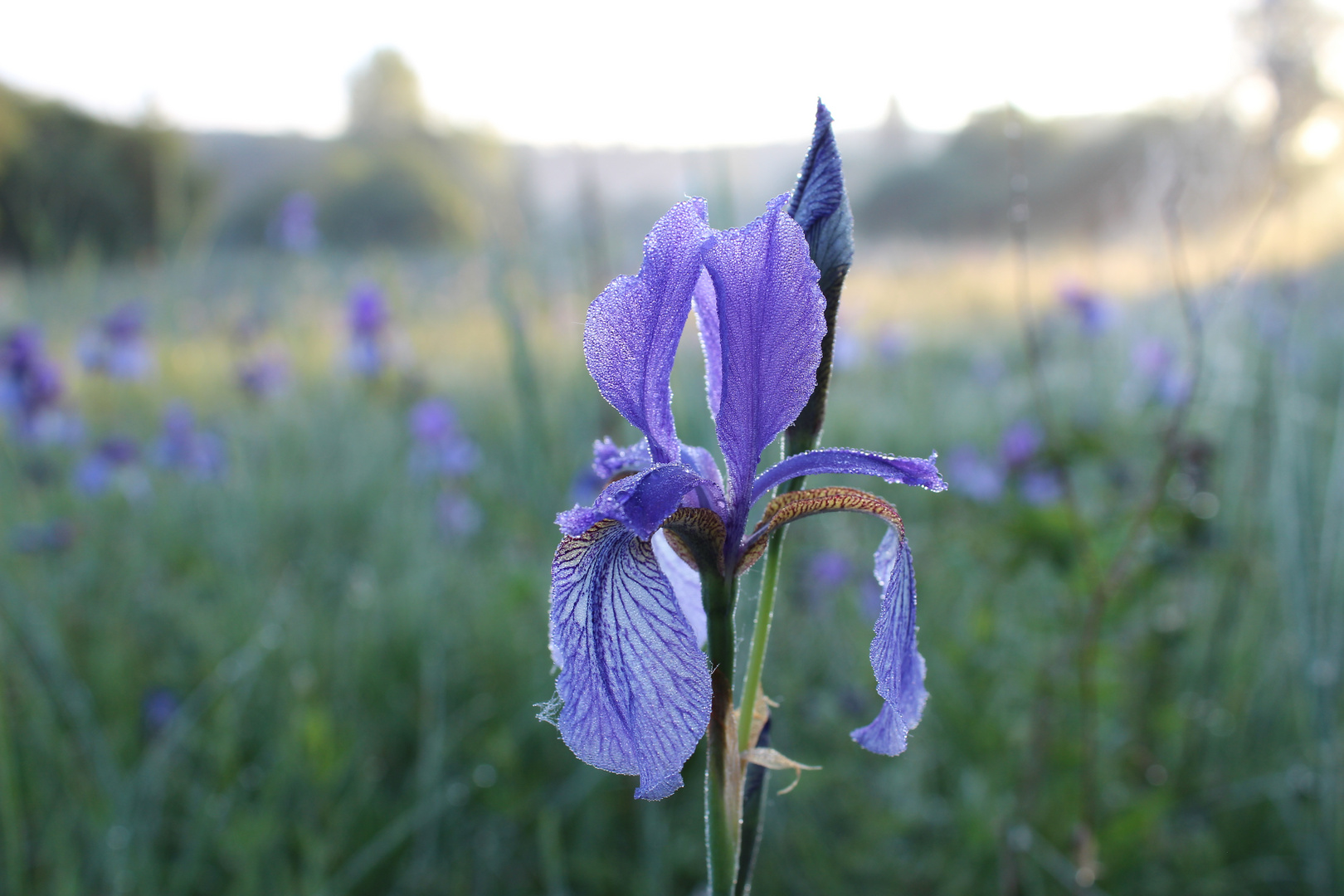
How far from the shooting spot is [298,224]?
4.84 metres

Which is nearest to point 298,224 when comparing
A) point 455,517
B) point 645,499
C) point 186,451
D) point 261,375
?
point 261,375

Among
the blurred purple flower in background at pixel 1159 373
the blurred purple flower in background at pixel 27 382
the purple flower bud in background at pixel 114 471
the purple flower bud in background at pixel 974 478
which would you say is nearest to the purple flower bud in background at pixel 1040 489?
the purple flower bud in background at pixel 974 478

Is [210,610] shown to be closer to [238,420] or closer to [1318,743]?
[238,420]

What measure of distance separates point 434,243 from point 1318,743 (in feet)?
84.9

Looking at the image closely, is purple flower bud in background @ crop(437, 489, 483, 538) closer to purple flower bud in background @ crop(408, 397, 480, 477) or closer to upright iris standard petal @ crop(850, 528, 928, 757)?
purple flower bud in background @ crop(408, 397, 480, 477)

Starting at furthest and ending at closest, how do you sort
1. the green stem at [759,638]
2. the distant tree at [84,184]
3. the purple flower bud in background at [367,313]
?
the purple flower bud in background at [367,313] → the distant tree at [84,184] → the green stem at [759,638]

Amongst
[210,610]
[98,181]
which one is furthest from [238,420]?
[98,181]

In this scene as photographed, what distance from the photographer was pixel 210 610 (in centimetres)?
344

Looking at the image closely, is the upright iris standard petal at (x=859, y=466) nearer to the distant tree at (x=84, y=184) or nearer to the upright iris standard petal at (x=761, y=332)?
the upright iris standard petal at (x=761, y=332)

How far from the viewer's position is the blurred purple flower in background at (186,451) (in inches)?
169

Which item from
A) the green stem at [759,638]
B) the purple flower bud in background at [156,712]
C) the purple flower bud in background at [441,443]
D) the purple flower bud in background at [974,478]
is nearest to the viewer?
the green stem at [759,638]

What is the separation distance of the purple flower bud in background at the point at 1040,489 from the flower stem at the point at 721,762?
2865 millimetres

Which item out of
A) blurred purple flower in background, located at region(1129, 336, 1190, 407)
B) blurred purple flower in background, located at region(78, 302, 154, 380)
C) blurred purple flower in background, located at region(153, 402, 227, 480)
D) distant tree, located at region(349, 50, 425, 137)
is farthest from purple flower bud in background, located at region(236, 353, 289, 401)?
distant tree, located at region(349, 50, 425, 137)

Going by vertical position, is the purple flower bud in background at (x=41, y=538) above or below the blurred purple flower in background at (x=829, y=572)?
above
